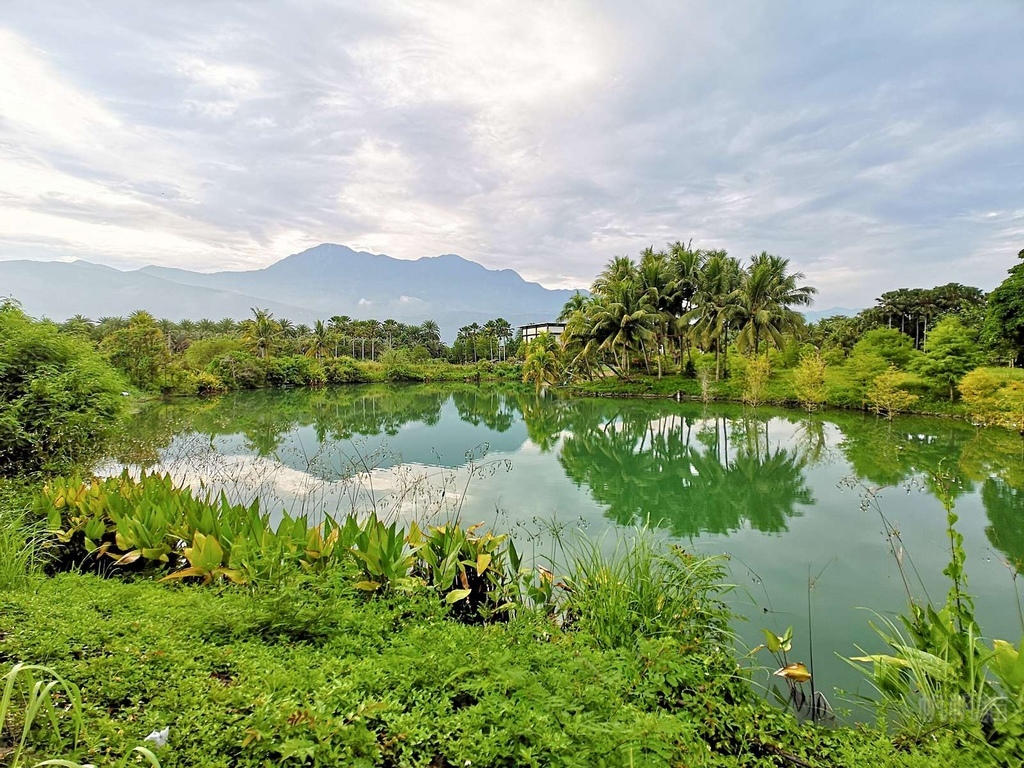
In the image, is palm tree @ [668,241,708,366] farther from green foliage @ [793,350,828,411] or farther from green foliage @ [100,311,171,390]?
green foliage @ [100,311,171,390]

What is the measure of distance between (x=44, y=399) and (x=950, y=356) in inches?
888

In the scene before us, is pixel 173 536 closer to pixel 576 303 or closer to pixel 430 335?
pixel 576 303

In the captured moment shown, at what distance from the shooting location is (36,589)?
106 inches

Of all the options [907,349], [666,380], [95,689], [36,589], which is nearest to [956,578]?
[95,689]

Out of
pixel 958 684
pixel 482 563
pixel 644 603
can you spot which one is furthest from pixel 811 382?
pixel 482 563

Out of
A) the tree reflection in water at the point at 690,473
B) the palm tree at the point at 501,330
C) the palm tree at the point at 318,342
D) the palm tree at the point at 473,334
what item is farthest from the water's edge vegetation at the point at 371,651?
the palm tree at the point at 501,330

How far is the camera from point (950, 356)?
16.3 metres

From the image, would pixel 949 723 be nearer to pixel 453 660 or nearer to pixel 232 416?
pixel 453 660

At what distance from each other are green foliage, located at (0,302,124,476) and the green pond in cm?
149

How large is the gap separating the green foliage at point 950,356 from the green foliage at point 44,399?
22.0 metres

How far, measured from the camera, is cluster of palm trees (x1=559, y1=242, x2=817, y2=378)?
2314cm

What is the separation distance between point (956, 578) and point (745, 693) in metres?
1.08

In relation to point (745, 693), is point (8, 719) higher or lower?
higher

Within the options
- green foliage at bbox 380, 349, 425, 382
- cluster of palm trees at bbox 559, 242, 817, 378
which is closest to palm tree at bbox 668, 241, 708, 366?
cluster of palm trees at bbox 559, 242, 817, 378
